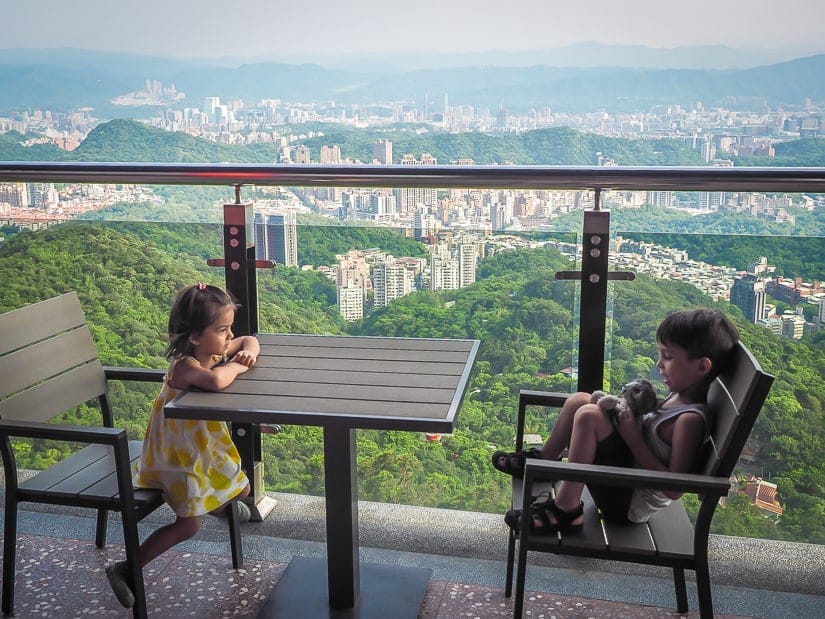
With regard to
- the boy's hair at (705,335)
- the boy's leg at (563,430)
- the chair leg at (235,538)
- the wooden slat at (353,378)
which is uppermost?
the boy's hair at (705,335)

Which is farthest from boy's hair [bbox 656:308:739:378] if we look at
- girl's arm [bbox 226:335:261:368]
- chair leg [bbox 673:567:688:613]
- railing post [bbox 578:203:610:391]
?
girl's arm [bbox 226:335:261:368]

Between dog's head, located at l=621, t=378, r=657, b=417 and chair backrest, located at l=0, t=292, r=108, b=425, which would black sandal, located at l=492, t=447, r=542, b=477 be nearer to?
dog's head, located at l=621, t=378, r=657, b=417

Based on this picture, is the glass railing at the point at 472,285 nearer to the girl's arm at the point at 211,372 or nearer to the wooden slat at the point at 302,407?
the girl's arm at the point at 211,372

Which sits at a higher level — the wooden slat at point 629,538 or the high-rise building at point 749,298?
the high-rise building at point 749,298

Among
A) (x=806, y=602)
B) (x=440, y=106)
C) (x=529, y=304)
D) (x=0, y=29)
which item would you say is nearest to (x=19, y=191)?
(x=529, y=304)

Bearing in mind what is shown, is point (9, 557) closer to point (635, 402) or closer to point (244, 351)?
point (244, 351)

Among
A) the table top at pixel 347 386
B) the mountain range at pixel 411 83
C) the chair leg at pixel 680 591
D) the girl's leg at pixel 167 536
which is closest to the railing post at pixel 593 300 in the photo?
the table top at pixel 347 386
